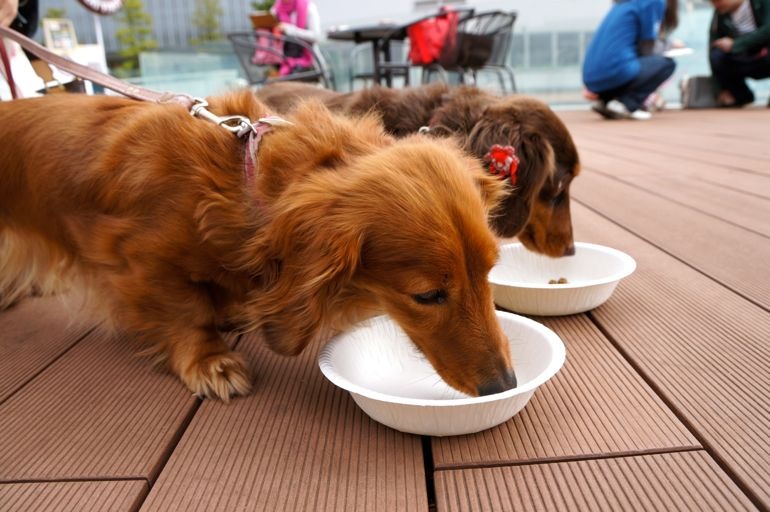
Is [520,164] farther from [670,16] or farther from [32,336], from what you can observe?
[670,16]

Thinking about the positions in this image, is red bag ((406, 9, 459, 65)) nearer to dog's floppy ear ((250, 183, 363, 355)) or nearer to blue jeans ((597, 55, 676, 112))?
blue jeans ((597, 55, 676, 112))

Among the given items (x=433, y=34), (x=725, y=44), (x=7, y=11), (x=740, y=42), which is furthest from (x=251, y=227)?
(x=725, y=44)

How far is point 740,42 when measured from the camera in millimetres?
7742

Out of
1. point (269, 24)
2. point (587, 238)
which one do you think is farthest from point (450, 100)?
point (269, 24)

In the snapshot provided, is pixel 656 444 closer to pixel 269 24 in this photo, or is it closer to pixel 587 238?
pixel 587 238

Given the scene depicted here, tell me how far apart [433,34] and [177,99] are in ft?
20.3

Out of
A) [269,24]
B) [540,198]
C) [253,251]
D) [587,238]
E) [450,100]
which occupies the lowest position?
[587,238]

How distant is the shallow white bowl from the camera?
1.24 m

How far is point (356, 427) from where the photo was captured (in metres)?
1.39

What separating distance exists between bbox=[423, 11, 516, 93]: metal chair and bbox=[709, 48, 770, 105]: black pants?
284cm

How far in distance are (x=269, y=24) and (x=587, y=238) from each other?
587 centimetres

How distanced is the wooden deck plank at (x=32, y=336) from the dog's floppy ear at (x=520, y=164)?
5.09 feet

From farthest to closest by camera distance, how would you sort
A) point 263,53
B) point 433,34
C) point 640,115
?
point 640,115, point 433,34, point 263,53

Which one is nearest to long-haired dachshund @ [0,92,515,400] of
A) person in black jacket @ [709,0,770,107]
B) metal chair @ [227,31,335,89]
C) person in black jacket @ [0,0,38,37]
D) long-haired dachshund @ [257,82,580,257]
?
long-haired dachshund @ [257,82,580,257]
